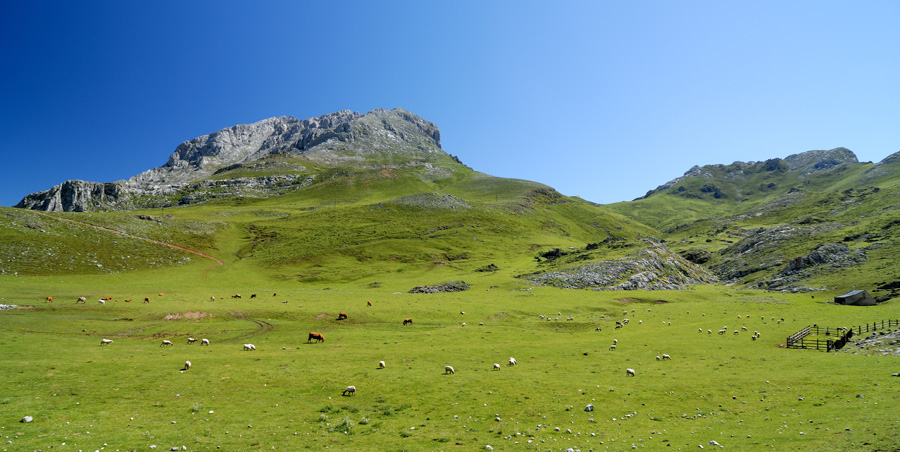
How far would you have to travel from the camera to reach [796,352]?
37.0 meters

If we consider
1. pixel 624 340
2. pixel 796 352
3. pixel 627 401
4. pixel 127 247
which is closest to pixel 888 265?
pixel 796 352

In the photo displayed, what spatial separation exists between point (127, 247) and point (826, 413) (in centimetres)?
13578

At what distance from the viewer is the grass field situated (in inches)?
668

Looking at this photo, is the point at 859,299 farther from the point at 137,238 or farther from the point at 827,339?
the point at 137,238

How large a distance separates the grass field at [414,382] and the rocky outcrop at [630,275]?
2806cm

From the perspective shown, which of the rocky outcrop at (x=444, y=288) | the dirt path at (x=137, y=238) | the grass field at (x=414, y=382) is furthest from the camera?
the dirt path at (x=137, y=238)

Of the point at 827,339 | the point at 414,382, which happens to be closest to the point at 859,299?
the point at 827,339

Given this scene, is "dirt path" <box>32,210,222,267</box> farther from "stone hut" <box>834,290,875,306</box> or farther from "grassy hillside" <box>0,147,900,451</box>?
"stone hut" <box>834,290,875,306</box>

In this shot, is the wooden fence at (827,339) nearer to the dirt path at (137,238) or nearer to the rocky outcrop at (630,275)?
the rocky outcrop at (630,275)

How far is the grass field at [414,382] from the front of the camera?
1697 cm

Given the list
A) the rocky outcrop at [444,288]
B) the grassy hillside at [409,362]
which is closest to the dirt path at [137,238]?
the grassy hillside at [409,362]

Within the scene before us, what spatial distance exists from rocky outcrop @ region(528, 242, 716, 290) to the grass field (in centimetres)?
2806

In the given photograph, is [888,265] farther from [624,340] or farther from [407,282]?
[407,282]

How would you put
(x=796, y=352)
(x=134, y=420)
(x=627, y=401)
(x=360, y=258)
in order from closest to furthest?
1. (x=134, y=420)
2. (x=627, y=401)
3. (x=796, y=352)
4. (x=360, y=258)
